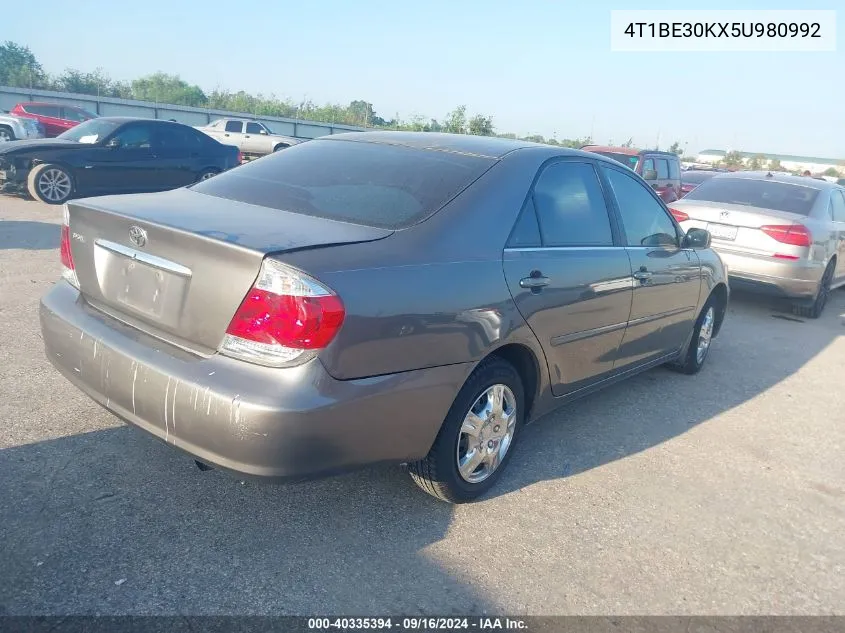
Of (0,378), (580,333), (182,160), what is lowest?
(0,378)

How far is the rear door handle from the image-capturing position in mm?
3240

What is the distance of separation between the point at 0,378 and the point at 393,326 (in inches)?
106

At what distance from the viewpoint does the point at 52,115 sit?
22.6m

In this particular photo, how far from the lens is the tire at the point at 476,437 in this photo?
9.95 ft

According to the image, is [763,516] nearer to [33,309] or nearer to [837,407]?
[837,407]

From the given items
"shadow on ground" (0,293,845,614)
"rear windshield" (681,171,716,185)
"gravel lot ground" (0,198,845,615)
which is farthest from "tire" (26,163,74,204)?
"rear windshield" (681,171,716,185)

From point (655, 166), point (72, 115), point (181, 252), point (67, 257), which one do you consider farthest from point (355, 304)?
point (72, 115)

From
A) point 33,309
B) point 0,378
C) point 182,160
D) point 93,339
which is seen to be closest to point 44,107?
point 182,160

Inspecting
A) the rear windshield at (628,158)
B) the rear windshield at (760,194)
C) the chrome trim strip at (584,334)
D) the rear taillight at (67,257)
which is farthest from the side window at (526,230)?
the rear windshield at (628,158)

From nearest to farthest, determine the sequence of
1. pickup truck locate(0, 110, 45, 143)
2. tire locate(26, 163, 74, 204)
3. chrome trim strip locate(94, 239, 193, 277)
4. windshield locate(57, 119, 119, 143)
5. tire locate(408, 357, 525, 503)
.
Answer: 1. chrome trim strip locate(94, 239, 193, 277)
2. tire locate(408, 357, 525, 503)
3. tire locate(26, 163, 74, 204)
4. windshield locate(57, 119, 119, 143)
5. pickup truck locate(0, 110, 45, 143)

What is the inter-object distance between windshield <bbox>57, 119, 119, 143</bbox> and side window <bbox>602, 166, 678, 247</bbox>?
9345 mm

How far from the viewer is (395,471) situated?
3.48m

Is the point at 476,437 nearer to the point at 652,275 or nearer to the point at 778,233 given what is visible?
the point at 652,275

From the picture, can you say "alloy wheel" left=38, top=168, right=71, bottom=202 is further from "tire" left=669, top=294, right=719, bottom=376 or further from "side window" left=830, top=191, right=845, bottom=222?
"side window" left=830, top=191, right=845, bottom=222
